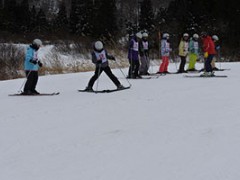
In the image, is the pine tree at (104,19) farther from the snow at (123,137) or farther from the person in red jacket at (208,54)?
the snow at (123,137)

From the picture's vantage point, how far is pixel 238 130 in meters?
5.70

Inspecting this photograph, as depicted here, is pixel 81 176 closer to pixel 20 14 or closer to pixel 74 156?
pixel 74 156

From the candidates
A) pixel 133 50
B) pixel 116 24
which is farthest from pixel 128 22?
pixel 133 50

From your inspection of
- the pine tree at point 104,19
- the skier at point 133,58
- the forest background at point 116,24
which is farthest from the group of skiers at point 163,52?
the pine tree at point 104,19

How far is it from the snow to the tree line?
15.1m

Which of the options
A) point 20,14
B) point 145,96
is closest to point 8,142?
point 145,96

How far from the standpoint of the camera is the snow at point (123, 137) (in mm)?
4422

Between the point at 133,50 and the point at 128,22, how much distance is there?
133 ft

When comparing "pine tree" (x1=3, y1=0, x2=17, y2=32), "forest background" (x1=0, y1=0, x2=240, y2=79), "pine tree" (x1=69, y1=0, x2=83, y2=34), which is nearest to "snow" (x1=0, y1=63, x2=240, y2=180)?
"forest background" (x1=0, y1=0, x2=240, y2=79)

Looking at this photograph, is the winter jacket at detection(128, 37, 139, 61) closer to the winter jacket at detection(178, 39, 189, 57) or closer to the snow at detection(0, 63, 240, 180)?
the winter jacket at detection(178, 39, 189, 57)

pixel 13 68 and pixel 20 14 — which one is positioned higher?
pixel 20 14

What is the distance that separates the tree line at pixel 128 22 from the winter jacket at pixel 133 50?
921 cm

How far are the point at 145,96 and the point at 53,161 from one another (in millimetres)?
4620

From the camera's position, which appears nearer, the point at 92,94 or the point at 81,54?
the point at 92,94
